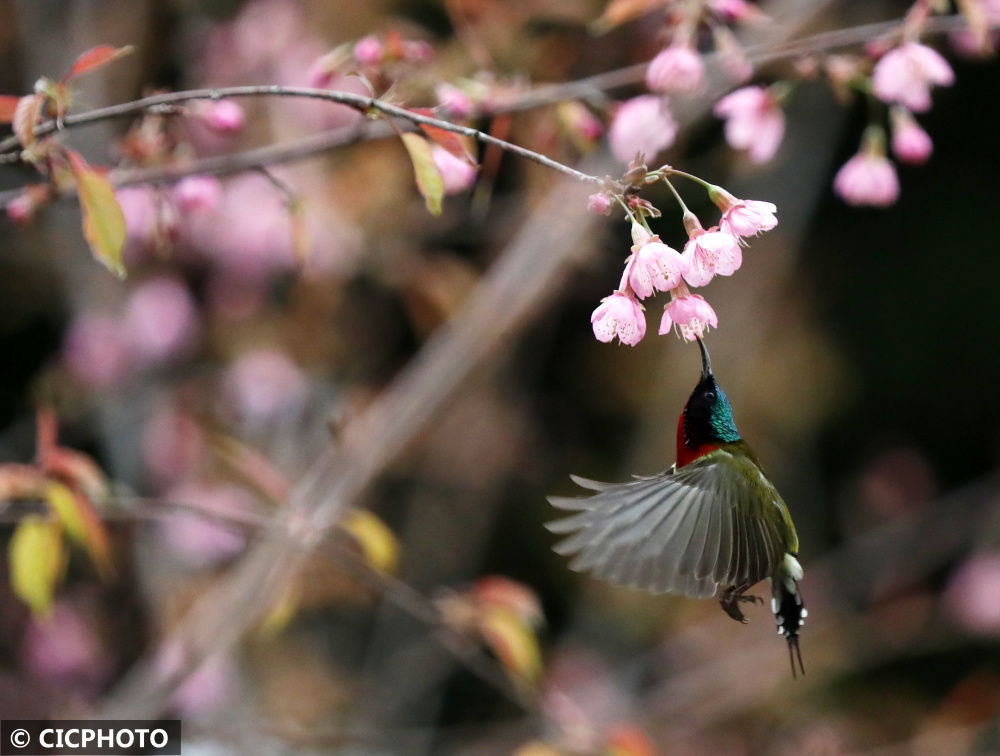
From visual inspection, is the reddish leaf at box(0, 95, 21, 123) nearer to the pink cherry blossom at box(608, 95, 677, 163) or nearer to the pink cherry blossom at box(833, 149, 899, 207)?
the pink cherry blossom at box(608, 95, 677, 163)

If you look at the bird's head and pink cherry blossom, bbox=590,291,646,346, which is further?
the bird's head

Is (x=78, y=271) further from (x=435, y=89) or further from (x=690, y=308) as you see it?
(x=690, y=308)

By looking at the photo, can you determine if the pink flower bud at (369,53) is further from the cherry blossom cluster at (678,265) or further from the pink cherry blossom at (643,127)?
the cherry blossom cluster at (678,265)

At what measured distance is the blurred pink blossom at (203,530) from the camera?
2.97 meters

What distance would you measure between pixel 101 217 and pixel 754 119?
1.20m

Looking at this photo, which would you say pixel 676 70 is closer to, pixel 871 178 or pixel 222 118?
pixel 871 178

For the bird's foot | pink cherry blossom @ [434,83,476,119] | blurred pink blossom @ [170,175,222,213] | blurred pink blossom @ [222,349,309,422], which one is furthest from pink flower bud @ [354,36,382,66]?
blurred pink blossom @ [222,349,309,422]

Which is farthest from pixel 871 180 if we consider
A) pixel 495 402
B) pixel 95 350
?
pixel 95 350

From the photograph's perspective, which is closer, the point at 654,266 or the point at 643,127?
the point at 654,266

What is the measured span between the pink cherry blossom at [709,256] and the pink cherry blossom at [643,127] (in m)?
0.67

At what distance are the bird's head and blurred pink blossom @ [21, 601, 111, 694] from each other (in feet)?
8.36

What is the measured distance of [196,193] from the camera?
1574 millimetres

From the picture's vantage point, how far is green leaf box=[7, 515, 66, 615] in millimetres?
1389

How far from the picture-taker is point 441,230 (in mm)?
3176
